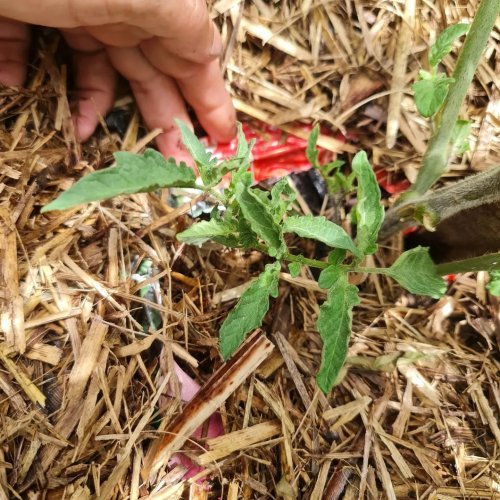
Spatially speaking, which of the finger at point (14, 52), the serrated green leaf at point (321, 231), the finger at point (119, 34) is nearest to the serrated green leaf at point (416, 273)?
the serrated green leaf at point (321, 231)

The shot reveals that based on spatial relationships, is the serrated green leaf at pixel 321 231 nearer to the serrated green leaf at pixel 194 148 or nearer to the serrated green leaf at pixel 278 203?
the serrated green leaf at pixel 278 203

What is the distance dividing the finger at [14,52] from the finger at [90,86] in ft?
0.39

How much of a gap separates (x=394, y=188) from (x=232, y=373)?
0.79 meters

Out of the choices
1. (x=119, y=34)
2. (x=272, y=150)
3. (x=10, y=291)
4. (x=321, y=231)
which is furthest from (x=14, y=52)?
(x=321, y=231)

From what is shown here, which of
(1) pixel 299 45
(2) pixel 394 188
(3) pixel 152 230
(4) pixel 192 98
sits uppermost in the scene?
(1) pixel 299 45

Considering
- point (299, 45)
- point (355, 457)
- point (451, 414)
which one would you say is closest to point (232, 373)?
point (355, 457)

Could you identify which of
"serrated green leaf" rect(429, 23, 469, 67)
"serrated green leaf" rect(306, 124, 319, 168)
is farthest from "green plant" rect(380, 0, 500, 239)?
"serrated green leaf" rect(306, 124, 319, 168)

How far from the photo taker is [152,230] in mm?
1379

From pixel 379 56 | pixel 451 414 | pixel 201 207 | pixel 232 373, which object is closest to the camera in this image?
pixel 232 373

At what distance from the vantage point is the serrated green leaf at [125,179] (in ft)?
2.38

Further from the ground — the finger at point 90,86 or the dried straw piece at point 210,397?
the finger at point 90,86

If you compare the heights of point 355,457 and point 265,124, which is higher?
point 265,124

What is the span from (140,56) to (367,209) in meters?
0.79

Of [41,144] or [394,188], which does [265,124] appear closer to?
[394,188]
